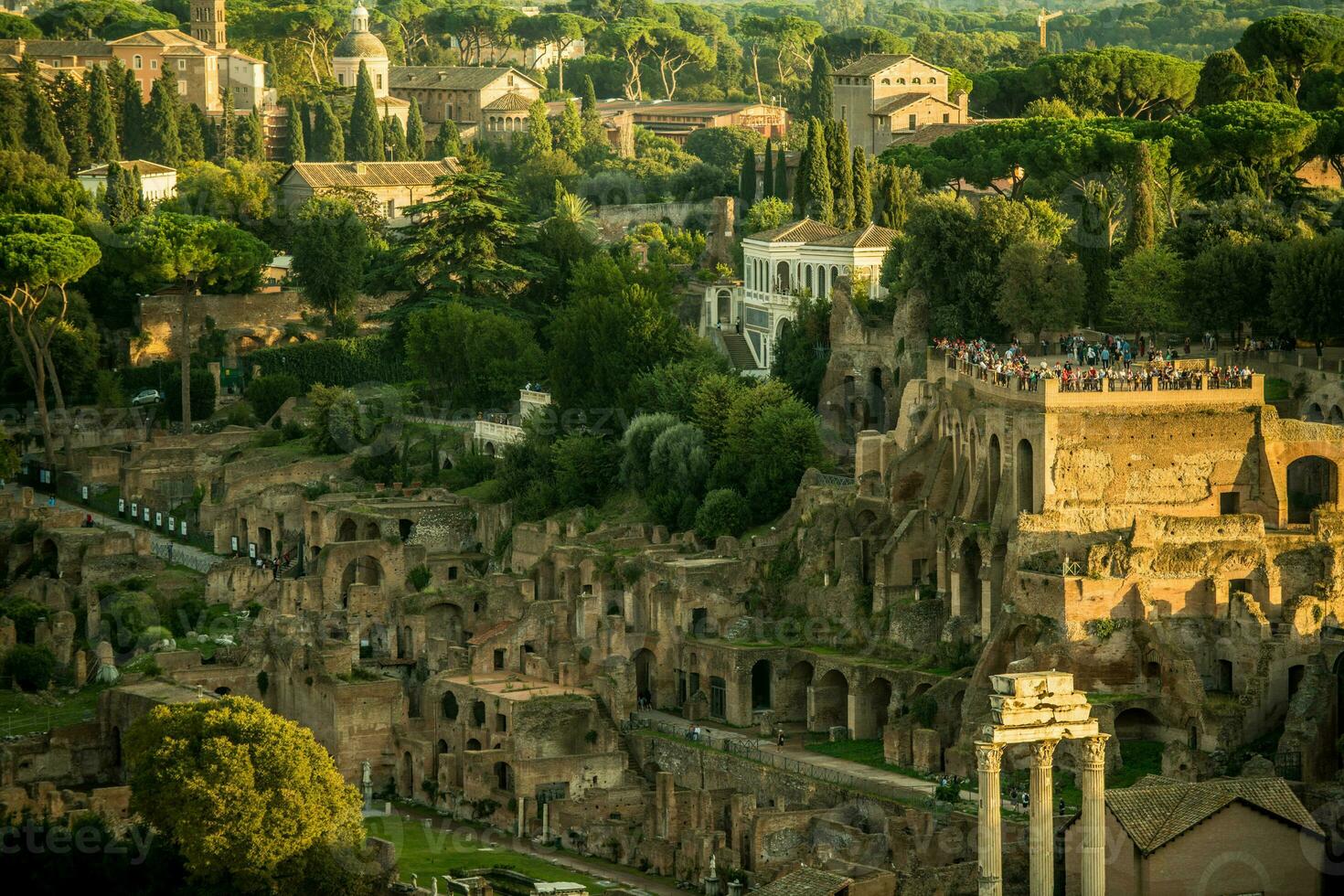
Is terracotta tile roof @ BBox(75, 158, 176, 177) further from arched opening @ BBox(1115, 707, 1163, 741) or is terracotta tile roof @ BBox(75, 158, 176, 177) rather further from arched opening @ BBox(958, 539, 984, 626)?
arched opening @ BBox(1115, 707, 1163, 741)

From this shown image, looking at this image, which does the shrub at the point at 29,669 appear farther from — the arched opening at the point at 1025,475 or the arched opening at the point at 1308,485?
the arched opening at the point at 1308,485

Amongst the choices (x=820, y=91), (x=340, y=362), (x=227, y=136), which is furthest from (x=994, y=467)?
(x=820, y=91)

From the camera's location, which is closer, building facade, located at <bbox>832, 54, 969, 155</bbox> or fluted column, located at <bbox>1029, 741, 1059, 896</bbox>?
fluted column, located at <bbox>1029, 741, 1059, 896</bbox>

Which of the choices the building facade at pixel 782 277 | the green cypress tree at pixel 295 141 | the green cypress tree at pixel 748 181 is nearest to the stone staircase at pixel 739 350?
the building facade at pixel 782 277

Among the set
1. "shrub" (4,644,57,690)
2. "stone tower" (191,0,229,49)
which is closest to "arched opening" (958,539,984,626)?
"shrub" (4,644,57,690)

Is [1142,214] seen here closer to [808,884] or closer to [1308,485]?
[1308,485]

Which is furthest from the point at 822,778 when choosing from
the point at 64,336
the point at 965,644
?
the point at 64,336
